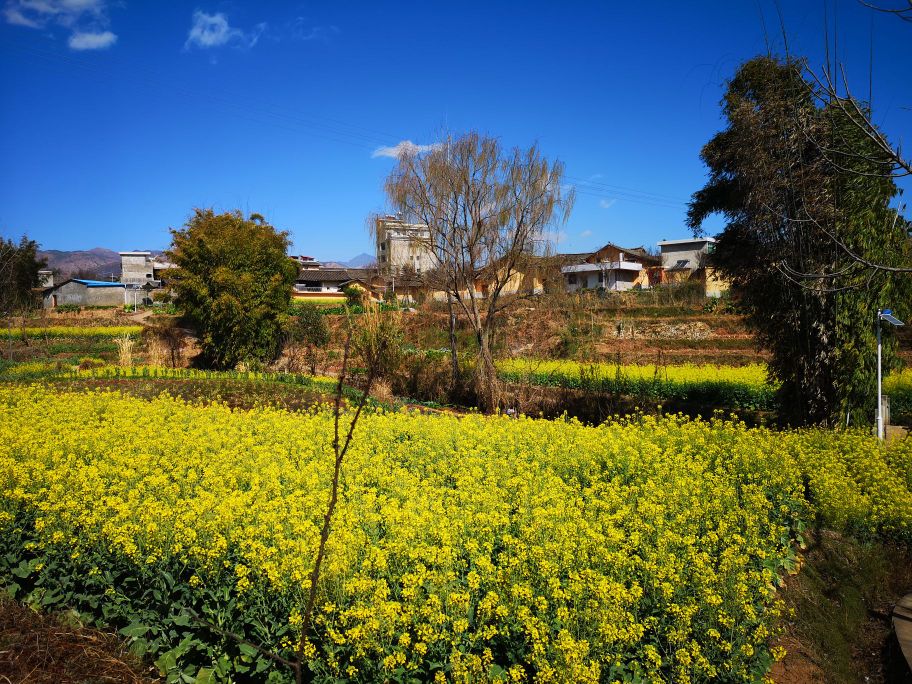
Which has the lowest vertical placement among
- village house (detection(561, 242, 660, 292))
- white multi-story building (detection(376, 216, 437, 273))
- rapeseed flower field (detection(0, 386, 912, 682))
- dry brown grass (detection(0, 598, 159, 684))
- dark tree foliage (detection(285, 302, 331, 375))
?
dry brown grass (detection(0, 598, 159, 684))

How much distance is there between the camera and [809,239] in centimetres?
945

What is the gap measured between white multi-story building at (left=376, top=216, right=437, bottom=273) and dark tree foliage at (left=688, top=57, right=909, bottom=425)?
8.20 m

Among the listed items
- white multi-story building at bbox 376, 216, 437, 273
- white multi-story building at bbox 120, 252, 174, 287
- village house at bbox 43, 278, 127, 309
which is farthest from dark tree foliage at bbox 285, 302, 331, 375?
white multi-story building at bbox 120, 252, 174, 287

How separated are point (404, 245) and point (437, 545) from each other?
16314 millimetres

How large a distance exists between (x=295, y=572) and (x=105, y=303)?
54606 mm

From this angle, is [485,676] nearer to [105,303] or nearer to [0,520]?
[0,520]

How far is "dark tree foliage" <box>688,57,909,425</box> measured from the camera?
9.14 meters

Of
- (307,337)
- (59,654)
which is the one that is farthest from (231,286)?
(59,654)

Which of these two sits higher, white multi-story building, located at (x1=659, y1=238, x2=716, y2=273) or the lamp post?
white multi-story building, located at (x1=659, y1=238, x2=716, y2=273)

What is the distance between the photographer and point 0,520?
4855mm

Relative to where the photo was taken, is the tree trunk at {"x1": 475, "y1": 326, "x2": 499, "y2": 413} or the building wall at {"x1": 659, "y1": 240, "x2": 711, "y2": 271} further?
the building wall at {"x1": 659, "y1": 240, "x2": 711, "y2": 271}

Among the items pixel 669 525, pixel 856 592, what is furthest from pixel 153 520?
pixel 856 592

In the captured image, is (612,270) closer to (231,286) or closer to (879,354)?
(231,286)

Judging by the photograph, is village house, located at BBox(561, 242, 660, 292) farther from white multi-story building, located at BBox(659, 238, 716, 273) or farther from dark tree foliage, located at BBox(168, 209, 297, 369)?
dark tree foliage, located at BBox(168, 209, 297, 369)
